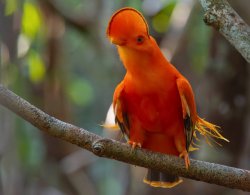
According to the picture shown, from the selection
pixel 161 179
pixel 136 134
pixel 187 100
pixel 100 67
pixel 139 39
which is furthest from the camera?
pixel 100 67

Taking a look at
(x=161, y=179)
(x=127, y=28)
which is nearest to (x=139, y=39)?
(x=127, y=28)

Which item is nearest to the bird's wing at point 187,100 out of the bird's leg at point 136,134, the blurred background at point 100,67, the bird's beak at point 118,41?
the bird's leg at point 136,134

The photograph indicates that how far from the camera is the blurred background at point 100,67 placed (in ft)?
14.6

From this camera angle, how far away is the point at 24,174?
→ 5105 millimetres

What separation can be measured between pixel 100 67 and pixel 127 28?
4108 mm

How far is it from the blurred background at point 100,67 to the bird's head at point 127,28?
1305 mm

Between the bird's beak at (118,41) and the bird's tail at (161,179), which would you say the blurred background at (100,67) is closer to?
the bird's tail at (161,179)

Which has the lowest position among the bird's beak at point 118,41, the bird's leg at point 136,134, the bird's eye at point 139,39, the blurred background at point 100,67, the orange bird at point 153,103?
the blurred background at point 100,67

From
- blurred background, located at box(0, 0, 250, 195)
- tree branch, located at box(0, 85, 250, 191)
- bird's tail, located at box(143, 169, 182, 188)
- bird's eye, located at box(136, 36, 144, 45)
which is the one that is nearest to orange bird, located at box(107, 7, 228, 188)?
bird's eye, located at box(136, 36, 144, 45)

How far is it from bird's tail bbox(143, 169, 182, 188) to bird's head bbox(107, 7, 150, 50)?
98 centimetres

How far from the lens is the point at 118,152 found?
2488 millimetres

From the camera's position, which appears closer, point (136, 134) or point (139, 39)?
point (139, 39)

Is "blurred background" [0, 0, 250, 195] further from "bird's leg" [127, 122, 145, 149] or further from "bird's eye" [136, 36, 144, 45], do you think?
"bird's eye" [136, 36, 144, 45]

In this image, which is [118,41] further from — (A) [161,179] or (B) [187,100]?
(A) [161,179]
